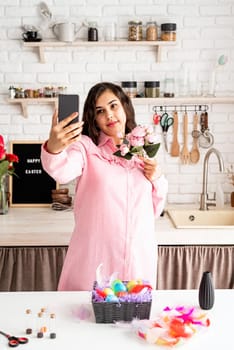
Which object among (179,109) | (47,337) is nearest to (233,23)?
(179,109)

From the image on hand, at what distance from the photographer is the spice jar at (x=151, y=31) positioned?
3846 millimetres

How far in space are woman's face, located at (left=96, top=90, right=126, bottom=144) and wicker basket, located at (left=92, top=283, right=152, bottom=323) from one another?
2.57 ft

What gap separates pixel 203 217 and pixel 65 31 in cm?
148

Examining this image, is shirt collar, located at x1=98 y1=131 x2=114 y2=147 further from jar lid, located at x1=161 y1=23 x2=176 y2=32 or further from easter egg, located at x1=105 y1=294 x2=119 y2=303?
jar lid, located at x1=161 y1=23 x2=176 y2=32

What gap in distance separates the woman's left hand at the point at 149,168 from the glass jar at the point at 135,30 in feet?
5.15

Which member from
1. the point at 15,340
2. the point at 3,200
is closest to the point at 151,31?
the point at 3,200

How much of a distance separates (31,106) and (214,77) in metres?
1.23

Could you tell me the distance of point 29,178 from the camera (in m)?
4.04

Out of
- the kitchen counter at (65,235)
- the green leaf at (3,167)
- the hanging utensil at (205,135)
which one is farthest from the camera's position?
the hanging utensil at (205,135)

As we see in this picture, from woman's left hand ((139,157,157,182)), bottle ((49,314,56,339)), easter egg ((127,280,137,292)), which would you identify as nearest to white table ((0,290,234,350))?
bottle ((49,314,56,339))

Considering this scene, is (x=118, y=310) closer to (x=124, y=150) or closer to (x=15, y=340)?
(x=15, y=340)

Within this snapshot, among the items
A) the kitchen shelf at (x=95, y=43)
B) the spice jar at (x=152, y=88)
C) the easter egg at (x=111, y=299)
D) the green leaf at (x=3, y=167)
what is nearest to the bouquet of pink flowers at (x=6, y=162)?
the green leaf at (x=3, y=167)

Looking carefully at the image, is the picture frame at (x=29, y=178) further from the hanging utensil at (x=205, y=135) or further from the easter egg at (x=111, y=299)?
the easter egg at (x=111, y=299)

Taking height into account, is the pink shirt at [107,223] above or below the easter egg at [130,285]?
above
